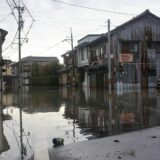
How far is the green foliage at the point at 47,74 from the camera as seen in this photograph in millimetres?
82000

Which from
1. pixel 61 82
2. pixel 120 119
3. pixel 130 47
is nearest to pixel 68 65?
pixel 61 82

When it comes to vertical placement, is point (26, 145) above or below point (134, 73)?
below

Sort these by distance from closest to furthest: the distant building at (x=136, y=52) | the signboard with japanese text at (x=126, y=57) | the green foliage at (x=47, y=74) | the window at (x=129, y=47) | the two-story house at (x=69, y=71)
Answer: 1. the signboard with japanese text at (x=126, y=57)
2. the distant building at (x=136, y=52)
3. the window at (x=129, y=47)
4. the two-story house at (x=69, y=71)
5. the green foliage at (x=47, y=74)

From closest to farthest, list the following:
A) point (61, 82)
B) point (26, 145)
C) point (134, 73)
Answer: point (26, 145)
point (134, 73)
point (61, 82)

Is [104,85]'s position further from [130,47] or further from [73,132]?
[73,132]

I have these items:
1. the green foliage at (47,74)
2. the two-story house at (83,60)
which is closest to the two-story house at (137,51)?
the two-story house at (83,60)

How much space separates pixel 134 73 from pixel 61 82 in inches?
1448

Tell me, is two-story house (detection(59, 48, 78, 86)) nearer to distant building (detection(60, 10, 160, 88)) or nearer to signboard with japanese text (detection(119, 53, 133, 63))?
distant building (detection(60, 10, 160, 88))

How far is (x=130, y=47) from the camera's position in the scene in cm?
4506

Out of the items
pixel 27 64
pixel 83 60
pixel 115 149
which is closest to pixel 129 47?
pixel 83 60

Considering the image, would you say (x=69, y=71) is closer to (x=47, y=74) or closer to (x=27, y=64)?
(x=47, y=74)

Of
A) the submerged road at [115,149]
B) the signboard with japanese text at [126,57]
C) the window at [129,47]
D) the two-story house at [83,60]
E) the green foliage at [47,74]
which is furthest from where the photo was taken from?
the green foliage at [47,74]

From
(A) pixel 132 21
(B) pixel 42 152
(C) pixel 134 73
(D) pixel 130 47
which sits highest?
(A) pixel 132 21

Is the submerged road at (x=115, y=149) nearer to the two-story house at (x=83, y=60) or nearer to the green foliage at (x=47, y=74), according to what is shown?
the two-story house at (x=83, y=60)
